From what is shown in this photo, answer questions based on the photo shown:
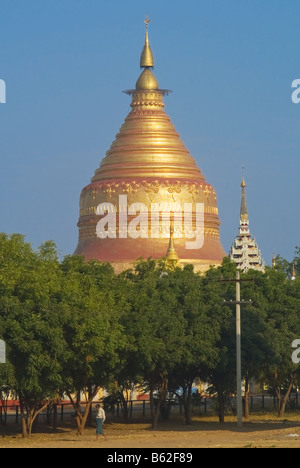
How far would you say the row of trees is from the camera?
47438 millimetres

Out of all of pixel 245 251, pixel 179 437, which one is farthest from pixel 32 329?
pixel 245 251

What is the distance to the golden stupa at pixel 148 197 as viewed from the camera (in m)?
110

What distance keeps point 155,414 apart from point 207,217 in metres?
57.8

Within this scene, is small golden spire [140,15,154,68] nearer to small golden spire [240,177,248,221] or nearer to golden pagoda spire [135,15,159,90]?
golden pagoda spire [135,15,159,90]

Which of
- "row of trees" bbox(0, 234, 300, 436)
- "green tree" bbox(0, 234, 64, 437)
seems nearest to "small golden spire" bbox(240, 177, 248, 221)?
"row of trees" bbox(0, 234, 300, 436)

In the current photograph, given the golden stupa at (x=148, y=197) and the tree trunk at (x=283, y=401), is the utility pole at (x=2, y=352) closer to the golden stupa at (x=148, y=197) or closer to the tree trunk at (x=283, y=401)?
the tree trunk at (x=283, y=401)

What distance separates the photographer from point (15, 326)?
46594 millimetres

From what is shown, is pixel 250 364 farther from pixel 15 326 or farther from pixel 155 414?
pixel 15 326

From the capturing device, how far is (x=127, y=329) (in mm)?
54062

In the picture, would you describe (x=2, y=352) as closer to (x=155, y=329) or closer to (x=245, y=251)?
(x=155, y=329)

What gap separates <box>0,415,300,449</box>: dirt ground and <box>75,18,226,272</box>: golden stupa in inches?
1969

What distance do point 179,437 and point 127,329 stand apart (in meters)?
7.28

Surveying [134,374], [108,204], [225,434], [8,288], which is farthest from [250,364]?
[108,204]

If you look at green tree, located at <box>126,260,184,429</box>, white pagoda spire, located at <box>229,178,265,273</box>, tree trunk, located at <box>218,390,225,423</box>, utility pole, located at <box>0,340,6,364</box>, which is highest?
white pagoda spire, located at <box>229,178,265,273</box>
